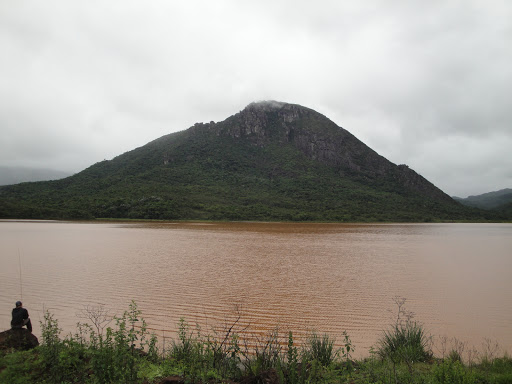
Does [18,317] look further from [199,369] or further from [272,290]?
[272,290]

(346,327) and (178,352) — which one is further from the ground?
(178,352)

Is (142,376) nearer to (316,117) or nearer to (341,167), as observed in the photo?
(341,167)

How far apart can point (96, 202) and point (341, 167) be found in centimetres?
12062

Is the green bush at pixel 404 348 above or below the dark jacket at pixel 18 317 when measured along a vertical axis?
below

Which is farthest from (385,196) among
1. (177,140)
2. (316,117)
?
(177,140)

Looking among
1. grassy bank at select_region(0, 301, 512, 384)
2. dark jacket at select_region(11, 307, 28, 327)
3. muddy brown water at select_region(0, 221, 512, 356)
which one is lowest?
muddy brown water at select_region(0, 221, 512, 356)

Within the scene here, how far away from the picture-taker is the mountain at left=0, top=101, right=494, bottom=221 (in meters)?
95.8

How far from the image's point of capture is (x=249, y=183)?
144 meters

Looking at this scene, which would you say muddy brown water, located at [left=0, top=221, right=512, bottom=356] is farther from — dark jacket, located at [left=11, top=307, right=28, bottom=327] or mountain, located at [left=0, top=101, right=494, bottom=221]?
mountain, located at [left=0, top=101, right=494, bottom=221]

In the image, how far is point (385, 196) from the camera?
469 feet

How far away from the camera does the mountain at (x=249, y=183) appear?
95.8m

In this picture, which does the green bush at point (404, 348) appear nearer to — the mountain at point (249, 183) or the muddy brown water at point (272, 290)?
the muddy brown water at point (272, 290)

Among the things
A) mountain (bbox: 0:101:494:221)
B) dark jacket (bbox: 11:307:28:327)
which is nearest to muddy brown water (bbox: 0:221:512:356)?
dark jacket (bbox: 11:307:28:327)

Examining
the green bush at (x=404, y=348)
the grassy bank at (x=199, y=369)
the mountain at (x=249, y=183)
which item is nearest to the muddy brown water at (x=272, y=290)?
the green bush at (x=404, y=348)
